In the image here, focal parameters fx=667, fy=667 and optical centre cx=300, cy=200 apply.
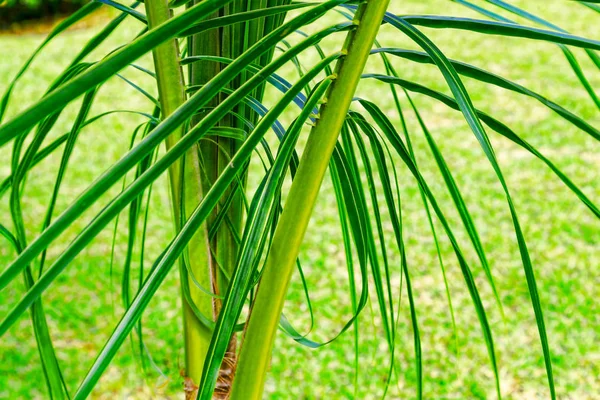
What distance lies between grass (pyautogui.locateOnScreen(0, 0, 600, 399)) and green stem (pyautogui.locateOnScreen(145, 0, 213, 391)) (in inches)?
20.2

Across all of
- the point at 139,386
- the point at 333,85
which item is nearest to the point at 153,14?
the point at 333,85

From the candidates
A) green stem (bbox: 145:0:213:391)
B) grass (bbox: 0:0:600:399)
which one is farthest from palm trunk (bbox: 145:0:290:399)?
grass (bbox: 0:0:600:399)

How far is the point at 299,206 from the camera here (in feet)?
1.83

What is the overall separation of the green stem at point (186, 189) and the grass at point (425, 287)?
1.68ft

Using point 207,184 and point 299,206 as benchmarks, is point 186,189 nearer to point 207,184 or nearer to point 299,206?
point 207,184

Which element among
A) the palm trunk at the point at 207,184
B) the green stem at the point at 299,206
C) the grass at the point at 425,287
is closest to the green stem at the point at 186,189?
the palm trunk at the point at 207,184

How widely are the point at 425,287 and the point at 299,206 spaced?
2.10 m

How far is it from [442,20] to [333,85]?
0.40 feet

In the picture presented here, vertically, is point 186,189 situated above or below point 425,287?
below

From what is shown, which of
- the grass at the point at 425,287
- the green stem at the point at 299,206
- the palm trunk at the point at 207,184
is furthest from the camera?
the grass at the point at 425,287

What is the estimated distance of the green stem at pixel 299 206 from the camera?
0.54 m

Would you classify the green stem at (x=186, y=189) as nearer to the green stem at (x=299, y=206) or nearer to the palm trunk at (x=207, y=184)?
the palm trunk at (x=207, y=184)

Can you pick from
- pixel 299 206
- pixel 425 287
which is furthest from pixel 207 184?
pixel 425 287

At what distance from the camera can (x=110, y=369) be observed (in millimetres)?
2184
